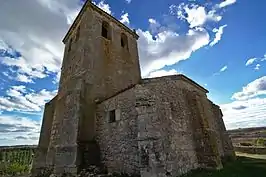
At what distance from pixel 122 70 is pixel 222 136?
8386mm

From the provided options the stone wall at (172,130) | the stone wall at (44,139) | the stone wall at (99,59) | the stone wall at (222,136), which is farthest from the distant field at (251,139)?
the stone wall at (44,139)

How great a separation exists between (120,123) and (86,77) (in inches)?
137

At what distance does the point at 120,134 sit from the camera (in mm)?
7812

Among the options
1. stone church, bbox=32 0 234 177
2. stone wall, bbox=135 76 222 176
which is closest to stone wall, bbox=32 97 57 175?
stone church, bbox=32 0 234 177

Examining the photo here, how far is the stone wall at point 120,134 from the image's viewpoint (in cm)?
720

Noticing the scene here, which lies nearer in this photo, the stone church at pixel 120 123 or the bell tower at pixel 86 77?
the stone church at pixel 120 123

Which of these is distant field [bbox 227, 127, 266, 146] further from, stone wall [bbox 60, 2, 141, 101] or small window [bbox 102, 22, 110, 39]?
small window [bbox 102, 22, 110, 39]

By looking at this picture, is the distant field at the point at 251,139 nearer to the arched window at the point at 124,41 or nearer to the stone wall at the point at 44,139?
the arched window at the point at 124,41

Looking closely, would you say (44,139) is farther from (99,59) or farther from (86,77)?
(99,59)

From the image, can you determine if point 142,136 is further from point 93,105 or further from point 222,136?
point 222,136

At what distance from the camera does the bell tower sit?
26.6 ft

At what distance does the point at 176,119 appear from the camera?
7664 mm

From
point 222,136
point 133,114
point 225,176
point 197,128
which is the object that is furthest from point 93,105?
point 222,136

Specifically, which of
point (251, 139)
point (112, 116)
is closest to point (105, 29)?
point (112, 116)
